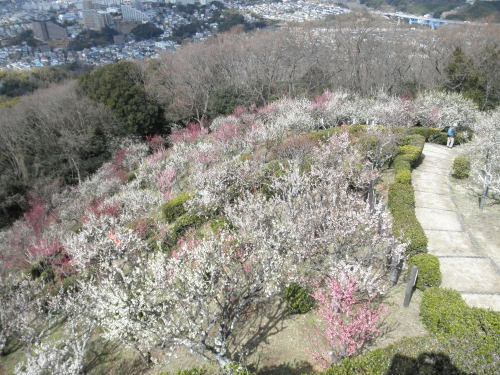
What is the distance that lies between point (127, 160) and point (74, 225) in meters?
8.36

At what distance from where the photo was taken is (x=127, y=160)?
23766mm

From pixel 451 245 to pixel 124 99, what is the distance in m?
27.6

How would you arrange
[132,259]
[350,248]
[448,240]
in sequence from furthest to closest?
[132,259] → [448,240] → [350,248]

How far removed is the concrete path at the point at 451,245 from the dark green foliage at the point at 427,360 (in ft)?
9.26

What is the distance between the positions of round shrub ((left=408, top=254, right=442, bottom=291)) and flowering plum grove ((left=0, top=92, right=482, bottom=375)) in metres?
0.79

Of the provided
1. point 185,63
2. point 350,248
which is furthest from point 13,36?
point 350,248

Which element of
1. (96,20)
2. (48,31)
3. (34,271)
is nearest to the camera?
(34,271)

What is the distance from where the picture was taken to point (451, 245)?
9.52m

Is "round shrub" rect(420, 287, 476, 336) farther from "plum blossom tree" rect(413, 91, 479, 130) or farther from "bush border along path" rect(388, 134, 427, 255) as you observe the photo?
"plum blossom tree" rect(413, 91, 479, 130)

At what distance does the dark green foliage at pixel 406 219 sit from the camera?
8.39 meters

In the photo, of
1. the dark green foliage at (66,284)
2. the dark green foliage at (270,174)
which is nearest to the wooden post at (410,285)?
the dark green foliage at (270,174)

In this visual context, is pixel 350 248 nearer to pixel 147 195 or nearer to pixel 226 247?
pixel 226 247

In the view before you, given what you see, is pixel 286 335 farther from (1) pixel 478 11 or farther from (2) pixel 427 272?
(1) pixel 478 11

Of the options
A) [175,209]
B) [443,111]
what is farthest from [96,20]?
[443,111]
